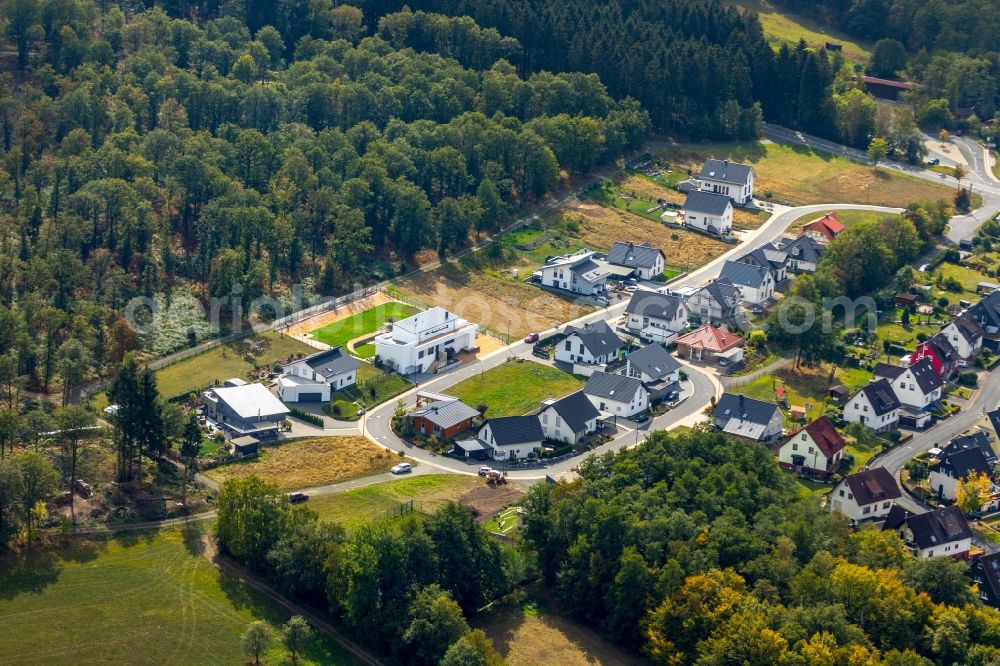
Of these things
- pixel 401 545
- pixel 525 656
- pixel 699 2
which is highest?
pixel 699 2

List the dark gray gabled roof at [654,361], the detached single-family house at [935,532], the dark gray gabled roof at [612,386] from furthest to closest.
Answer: the dark gray gabled roof at [654,361]
the dark gray gabled roof at [612,386]
the detached single-family house at [935,532]

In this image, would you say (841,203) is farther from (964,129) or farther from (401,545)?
(401,545)

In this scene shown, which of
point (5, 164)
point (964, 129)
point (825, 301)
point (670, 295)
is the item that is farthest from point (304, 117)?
point (964, 129)

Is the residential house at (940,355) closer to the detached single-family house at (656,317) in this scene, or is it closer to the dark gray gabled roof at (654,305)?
the detached single-family house at (656,317)

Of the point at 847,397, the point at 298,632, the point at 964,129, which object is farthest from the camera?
the point at 964,129

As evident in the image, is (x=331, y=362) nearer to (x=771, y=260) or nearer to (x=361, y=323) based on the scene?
(x=361, y=323)

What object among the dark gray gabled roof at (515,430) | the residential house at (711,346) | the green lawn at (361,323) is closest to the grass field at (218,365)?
the green lawn at (361,323)

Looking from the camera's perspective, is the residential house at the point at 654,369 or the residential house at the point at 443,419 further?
the residential house at the point at 654,369

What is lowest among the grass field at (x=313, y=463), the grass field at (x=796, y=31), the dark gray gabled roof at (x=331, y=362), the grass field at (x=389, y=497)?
the grass field at (x=313, y=463)
